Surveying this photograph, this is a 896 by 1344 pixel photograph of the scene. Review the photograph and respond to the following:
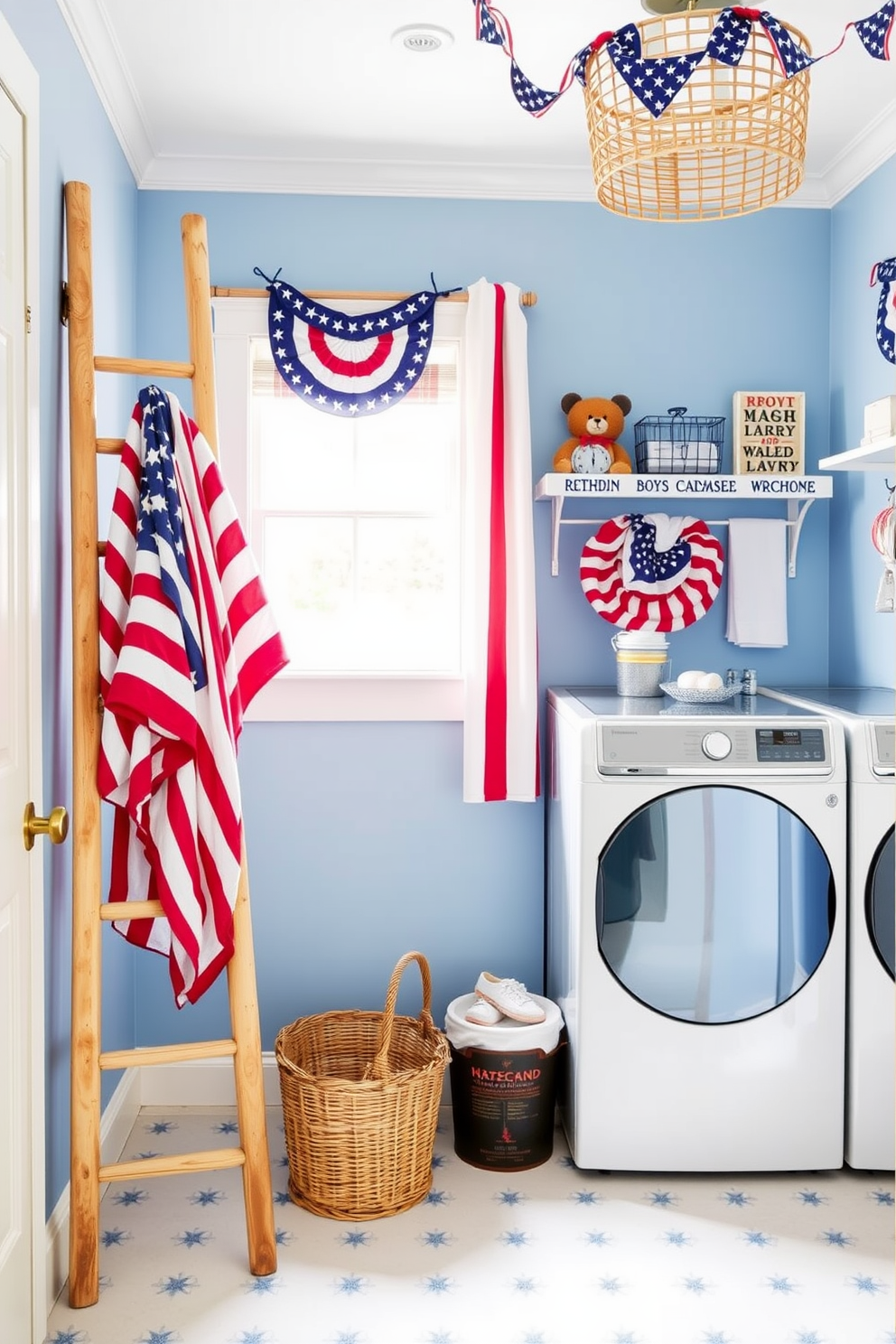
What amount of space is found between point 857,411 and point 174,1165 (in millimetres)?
2437

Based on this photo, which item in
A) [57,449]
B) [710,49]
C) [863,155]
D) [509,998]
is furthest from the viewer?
[863,155]

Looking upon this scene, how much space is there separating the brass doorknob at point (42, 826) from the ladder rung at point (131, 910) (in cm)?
33

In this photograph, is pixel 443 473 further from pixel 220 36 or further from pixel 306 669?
pixel 220 36

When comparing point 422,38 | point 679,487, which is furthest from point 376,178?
point 679,487

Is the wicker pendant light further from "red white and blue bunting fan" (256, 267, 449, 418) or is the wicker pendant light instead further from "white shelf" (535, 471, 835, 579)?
"red white and blue bunting fan" (256, 267, 449, 418)

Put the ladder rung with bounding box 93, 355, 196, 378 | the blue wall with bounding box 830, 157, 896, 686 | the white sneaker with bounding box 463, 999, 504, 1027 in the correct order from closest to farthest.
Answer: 1. the ladder rung with bounding box 93, 355, 196, 378
2. the white sneaker with bounding box 463, 999, 504, 1027
3. the blue wall with bounding box 830, 157, 896, 686

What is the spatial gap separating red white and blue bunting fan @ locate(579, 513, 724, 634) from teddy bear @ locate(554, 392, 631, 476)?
0.59ft

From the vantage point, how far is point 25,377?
1.85 meters

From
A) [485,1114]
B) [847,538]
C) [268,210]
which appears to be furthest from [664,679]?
[268,210]

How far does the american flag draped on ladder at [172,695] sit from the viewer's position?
6.81 feet

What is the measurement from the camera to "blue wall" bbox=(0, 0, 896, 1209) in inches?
120

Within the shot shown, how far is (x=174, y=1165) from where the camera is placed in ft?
7.13

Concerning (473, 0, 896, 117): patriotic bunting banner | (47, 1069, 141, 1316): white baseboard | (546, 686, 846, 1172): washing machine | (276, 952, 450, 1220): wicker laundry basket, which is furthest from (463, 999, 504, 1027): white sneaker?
(473, 0, 896, 117): patriotic bunting banner

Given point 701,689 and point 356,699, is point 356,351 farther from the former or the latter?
point 701,689
